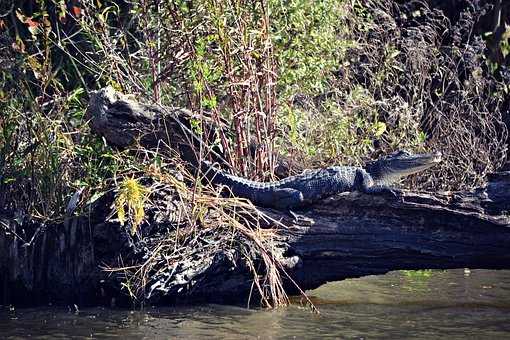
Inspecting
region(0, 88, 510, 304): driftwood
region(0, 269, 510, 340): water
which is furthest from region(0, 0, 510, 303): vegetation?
region(0, 269, 510, 340): water

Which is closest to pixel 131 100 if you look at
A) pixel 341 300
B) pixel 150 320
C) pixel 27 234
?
pixel 27 234

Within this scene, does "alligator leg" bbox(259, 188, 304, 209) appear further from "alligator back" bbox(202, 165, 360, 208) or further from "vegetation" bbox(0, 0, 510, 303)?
"vegetation" bbox(0, 0, 510, 303)

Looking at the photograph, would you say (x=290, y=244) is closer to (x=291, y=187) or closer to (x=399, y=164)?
(x=291, y=187)

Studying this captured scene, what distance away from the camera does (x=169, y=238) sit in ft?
23.2

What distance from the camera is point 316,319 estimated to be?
6.87 meters

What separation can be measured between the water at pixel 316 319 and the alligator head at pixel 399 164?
98cm

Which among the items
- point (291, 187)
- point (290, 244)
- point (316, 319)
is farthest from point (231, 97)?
point (316, 319)

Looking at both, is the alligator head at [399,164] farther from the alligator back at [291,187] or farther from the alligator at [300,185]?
the alligator back at [291,187]

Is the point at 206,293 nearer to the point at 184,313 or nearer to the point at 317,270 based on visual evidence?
the point at 184,313

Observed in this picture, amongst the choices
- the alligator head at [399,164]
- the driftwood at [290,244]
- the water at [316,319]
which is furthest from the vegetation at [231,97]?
the alligator head at [399,164]

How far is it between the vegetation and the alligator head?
0.83 metres

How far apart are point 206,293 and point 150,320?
0.58 metres

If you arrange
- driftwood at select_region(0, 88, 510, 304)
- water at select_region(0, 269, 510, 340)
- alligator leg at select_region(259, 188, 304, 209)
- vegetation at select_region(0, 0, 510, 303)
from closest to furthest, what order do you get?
water at select_region(0, 269, 510, 340), driftwood at select_region(0, 88, 510, 304), alligator leg at select_region(259, 188, 304, 209), vegetation at select_region(0, 0, 510, 303)

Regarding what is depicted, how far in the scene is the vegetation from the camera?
7.57 m
